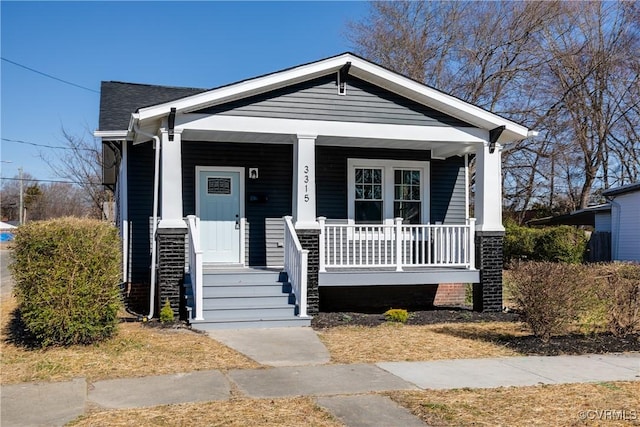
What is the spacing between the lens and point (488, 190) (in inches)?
441

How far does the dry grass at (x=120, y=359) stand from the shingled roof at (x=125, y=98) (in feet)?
16.6

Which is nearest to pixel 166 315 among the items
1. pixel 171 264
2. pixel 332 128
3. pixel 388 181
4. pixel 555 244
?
pixel 171 264

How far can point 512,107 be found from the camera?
89.2 ft

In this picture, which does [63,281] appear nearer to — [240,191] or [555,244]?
[240,191]

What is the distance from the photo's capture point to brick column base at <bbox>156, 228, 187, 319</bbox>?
9.82m

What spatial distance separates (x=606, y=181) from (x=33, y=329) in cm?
3289

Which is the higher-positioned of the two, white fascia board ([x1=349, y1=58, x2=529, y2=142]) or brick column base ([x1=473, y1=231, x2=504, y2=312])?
white fascia board ([x1=349, y1=58, x2=529, y2=142])

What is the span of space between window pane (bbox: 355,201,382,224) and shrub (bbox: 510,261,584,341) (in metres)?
4.93

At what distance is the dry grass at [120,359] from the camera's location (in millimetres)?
6234

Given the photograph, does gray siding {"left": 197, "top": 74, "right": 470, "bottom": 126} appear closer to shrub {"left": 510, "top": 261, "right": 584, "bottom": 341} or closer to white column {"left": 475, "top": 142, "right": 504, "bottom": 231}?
white column {"left": 475, "top": 142, "right": 504, "bottom": 231}

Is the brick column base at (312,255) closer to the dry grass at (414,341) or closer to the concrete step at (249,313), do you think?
the concrete step at (249,313)

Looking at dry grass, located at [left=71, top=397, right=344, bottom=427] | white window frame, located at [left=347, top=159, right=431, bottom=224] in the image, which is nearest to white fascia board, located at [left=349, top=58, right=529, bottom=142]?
white window frame, located at [left=347, top=159, right=431, bottom=224]

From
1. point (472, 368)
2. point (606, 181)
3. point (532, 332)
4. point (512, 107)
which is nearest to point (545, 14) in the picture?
point (512, 107)

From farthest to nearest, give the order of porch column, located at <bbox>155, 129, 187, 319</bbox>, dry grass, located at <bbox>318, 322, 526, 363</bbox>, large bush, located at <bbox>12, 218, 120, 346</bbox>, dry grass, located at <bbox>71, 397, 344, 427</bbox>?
porch column, located at <bbox>155, 129, 187, 319</bbox> → dry grass, located at <bbox>318, 322, 526, 363</bbox> → large bush, located at <bbox>12, 218, 120, 346</bbox> → dry grass, located at <bbox>71, 397, 344, 427</bbox>
